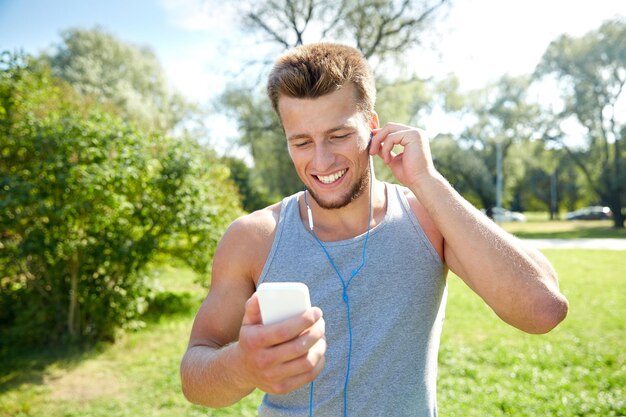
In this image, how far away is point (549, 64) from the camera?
2692cm

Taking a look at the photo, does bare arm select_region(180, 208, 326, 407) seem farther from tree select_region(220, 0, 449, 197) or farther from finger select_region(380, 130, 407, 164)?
tree select_region(220, 0, 449, 197)

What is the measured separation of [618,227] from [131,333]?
31416 millimetres

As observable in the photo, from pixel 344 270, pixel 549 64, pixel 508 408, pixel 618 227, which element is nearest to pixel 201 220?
pixel 508 408

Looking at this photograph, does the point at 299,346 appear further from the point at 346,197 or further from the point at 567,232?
the point at 567,232

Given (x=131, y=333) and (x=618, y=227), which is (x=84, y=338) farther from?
(x=618, y=227)

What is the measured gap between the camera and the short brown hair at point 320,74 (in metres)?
1.79

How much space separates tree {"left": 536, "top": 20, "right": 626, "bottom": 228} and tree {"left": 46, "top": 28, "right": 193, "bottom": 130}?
863 inches

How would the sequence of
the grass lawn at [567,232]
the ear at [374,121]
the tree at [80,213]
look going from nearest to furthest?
1. the ear at [374,121]
2. the tree at [80,213]
3. the grass lawn at [567,232]

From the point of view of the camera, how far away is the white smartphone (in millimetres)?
953

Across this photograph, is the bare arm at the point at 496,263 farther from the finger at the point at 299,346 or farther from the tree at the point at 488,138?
the tree at the point at 488,138

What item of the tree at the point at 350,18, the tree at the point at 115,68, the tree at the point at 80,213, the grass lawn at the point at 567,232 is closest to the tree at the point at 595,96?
the grass lawn at the point at 567,232

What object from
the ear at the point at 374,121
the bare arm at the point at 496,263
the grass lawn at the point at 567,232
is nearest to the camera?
the bare arm at the point at 496,263

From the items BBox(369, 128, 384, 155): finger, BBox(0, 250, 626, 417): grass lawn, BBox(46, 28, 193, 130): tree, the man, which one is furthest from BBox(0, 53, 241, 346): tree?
BBox(46, 28, 193, 130): tree

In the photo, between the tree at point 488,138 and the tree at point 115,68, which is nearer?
the tree at point 115,68
